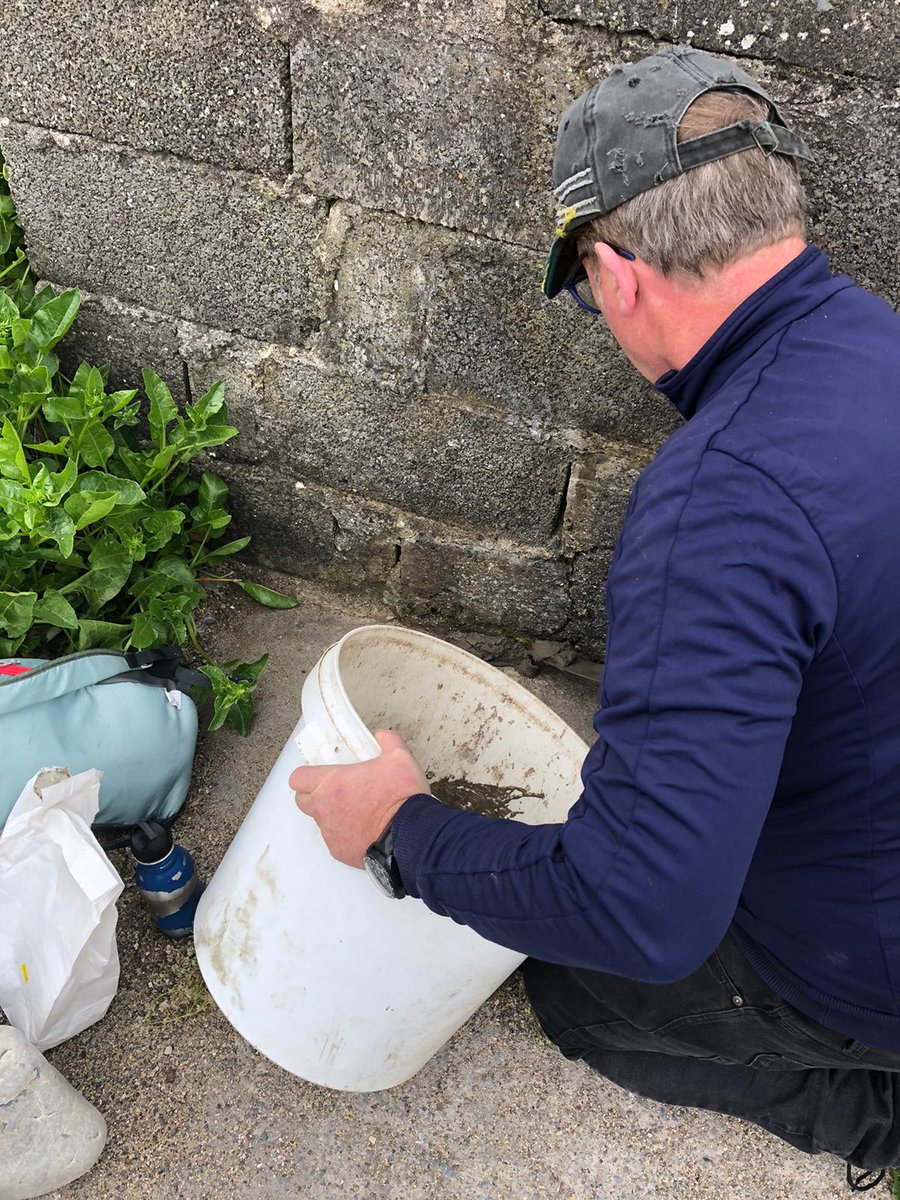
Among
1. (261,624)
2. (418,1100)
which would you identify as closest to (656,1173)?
(418,1100)

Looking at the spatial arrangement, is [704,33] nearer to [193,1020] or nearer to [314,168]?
[314,168]

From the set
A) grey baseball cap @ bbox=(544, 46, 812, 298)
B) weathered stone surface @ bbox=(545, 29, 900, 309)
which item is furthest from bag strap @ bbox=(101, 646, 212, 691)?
weathered stone surface @ bbox=(545, 29, 900, 309)

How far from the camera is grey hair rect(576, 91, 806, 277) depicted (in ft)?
4.02

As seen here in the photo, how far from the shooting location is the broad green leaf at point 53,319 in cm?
207

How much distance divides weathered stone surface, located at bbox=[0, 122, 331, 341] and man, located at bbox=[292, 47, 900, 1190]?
76 cm

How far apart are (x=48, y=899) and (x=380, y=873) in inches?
28.4

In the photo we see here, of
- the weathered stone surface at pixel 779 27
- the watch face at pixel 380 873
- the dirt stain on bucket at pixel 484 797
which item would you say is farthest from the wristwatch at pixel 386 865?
the weathered stone surface at pixel 779 27

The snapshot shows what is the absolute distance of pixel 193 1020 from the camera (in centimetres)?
184

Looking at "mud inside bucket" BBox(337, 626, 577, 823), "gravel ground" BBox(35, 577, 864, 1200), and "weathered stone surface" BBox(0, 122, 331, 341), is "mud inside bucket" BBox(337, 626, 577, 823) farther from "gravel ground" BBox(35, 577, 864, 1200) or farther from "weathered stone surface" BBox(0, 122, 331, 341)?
"weathered stone surface" BBox(0, 122, 331, 341)

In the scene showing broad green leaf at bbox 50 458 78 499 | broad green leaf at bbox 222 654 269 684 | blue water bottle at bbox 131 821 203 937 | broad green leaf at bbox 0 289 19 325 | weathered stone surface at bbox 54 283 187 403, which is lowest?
blue water bottle at bbox 131 821 203 937

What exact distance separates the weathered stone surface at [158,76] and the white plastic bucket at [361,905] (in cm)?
110

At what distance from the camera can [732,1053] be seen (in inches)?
64.2

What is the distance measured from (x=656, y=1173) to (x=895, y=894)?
0.86m

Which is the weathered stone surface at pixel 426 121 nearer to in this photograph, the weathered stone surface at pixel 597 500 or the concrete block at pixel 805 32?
the concrete block at pixel 805 32
